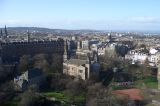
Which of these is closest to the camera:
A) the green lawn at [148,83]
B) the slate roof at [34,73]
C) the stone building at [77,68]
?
the slate roof at [34,73]

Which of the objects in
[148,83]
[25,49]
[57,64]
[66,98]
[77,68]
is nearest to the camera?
[66,98]

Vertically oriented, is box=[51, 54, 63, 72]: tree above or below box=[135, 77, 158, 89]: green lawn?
above

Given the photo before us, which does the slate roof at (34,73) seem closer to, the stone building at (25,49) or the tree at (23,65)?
the tree at (23,65)

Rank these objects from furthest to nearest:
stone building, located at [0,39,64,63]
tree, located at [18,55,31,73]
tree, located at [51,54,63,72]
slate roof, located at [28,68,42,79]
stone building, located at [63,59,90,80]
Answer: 1. stone building, located at [0,39,64,63]
2. tree, located at [51,54,63,72]
3. tree, located at [18,55,31,73]
4. stone building, located at [63,59,90,80]
5. slate roof, located at [28,68,42,79]

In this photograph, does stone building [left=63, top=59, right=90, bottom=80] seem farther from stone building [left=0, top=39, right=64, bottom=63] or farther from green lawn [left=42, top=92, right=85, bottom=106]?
stone building [left=0, top=39, right=64, bottom=63]

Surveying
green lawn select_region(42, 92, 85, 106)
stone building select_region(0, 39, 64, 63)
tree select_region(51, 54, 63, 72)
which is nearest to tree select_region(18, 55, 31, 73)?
tree select_region(51, 54, 63, 72)

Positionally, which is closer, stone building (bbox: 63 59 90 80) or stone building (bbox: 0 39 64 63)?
stone building (bbox: 63 59 90 80)

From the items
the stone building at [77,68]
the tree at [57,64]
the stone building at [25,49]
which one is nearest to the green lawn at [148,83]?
the stone building at [77,68]

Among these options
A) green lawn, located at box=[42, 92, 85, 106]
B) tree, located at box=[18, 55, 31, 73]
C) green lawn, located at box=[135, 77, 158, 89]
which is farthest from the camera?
tree, located at box=[18, 55, 31, 73]

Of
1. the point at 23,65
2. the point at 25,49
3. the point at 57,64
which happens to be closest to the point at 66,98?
the point at 23,65

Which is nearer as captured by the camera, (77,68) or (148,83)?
(148,83)

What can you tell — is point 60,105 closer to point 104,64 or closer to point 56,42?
point 104,64

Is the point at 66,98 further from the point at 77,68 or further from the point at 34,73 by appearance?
the point at 77,68

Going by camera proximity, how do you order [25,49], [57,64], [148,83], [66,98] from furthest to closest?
[25,49]
[57,64]
[148,83]
[66,98]
